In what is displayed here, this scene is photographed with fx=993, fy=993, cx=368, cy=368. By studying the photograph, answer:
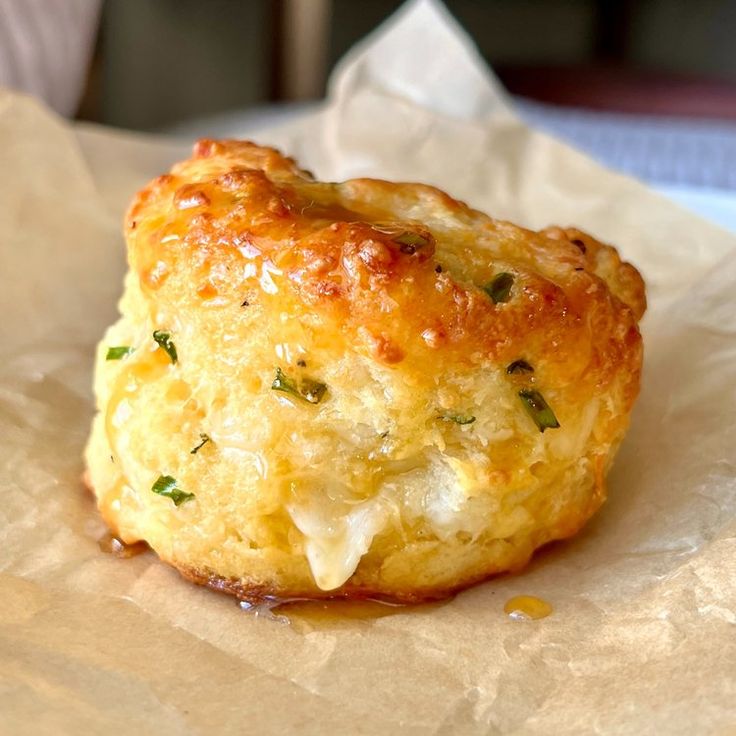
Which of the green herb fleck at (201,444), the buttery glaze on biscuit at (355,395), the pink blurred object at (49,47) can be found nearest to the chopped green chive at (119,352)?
the buttery glaze on biscuit at (355,395)

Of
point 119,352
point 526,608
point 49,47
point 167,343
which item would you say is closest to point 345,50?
point 49,47

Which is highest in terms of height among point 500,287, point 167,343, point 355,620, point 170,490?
point 500,287

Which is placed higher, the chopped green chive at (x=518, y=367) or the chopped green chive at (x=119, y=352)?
the chopped green chive at (x=518, y=367)

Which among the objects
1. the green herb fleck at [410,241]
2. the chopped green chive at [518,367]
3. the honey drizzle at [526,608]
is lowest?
the honey drizzle at [526,608]

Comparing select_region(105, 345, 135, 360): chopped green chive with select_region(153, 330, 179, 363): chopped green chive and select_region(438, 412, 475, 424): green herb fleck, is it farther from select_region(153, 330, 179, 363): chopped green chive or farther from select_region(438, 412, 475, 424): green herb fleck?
select_region(438, 412, 475, 424): green herb fleck

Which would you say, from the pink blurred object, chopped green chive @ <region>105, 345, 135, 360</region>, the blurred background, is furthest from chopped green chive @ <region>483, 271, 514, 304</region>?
the pink blurred object

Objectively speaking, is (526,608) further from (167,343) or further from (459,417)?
(167,343)

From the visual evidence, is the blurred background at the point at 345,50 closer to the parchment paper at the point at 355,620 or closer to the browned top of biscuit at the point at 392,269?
the parchment paper at the point at 355,620
